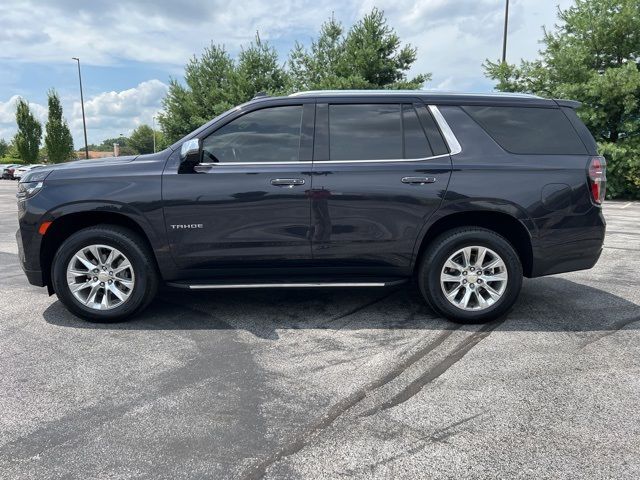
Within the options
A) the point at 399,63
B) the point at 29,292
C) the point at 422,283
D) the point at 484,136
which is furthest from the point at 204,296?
the point at 399,63

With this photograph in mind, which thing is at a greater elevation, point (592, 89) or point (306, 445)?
point (592, 89)

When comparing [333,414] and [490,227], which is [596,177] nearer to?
[490,227]

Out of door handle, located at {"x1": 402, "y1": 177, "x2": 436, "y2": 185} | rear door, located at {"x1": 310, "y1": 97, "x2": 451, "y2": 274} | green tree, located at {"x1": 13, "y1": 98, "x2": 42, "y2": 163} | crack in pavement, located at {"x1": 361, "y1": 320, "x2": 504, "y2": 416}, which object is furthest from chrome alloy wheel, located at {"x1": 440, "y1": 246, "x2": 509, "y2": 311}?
green tree, located at {"x1": 13, "y1": 98, "x2": 42, "y2": 163}

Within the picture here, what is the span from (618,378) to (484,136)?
83.8 inches

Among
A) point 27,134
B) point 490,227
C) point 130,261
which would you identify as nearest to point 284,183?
point 130,261

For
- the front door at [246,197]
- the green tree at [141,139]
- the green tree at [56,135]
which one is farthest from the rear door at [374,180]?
the green tree at [141,139]

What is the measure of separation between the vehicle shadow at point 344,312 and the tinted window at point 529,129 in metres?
1.49

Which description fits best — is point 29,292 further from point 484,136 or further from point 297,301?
point 484,136

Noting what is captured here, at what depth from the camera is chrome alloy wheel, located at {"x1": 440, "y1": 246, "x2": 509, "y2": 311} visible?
4273 mm

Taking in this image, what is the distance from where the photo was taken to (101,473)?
7.61 feet

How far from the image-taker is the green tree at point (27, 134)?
51.9 m

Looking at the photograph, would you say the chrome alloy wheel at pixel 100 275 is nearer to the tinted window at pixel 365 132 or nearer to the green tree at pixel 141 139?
the tinted window at pixel 365 132

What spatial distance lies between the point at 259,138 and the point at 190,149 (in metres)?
0.60

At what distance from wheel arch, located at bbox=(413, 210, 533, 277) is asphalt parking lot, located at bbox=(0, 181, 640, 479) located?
58 cm
